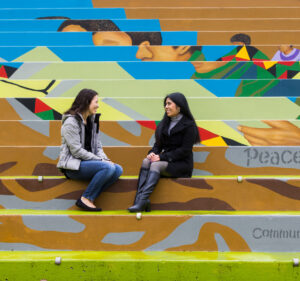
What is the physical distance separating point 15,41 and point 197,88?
2.72m

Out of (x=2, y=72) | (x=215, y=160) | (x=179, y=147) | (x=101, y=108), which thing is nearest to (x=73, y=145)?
(x=179, y=147)

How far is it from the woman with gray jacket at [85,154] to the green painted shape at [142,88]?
1.18 meters

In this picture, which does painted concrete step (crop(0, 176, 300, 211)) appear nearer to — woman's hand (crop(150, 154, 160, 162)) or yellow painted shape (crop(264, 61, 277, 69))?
woman's hand (crop(150, 154, 160, 162))

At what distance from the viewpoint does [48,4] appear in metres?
7.25

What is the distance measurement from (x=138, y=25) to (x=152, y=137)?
2584mm

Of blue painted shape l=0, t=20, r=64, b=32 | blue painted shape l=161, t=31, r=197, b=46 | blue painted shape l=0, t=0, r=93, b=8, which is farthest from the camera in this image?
blue painted shape l=0, t=0, r=93, b=8

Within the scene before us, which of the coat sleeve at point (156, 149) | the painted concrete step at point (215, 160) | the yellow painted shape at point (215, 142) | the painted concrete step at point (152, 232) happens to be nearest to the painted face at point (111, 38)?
the yellow painted shape at point (215, 142)

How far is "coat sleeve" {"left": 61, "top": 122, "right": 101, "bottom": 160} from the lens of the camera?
3824 millimetres

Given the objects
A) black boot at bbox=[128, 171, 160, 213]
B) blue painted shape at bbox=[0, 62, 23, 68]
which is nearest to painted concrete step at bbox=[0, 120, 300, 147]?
black boot at bbox=[128, 171, 160, 213]

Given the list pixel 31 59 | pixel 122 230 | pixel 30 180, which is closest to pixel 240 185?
pixel 122 230

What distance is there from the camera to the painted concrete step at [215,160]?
14.0ft

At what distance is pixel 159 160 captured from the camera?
12.9 feet

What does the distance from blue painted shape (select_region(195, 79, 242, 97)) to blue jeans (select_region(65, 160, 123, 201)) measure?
1.81 metres

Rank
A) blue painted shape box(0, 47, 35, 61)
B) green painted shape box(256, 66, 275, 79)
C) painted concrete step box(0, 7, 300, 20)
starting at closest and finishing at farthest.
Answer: green painted shape box(256, 66, 275, 79)
blue painted shape box(0, 47, 35, 61)
painted concrete step box(0, 7, 300, 20)
